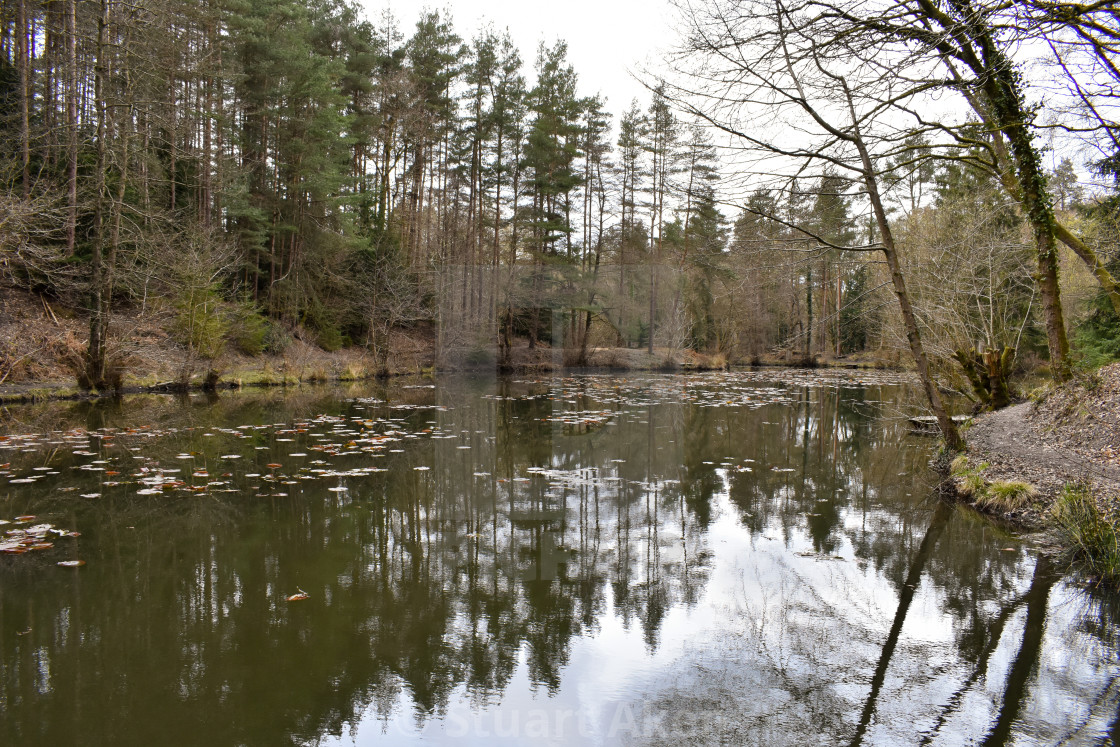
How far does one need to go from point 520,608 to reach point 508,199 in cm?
2676

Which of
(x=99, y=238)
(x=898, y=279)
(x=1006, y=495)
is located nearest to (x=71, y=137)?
(x=99, y=238)

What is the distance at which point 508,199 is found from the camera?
28.6 metres

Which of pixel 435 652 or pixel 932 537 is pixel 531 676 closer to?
pixel 435 652

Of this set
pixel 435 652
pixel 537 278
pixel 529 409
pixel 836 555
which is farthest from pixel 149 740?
pixel 537 278

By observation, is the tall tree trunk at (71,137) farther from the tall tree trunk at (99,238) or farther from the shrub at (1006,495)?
the shrub at (1006,495)

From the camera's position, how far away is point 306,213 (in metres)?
22.4

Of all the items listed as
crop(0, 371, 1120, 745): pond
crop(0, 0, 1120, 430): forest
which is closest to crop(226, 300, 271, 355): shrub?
crop(0, 0, 1120, 430): forest

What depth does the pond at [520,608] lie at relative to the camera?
256cm

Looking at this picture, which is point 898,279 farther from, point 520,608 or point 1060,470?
point 520,608

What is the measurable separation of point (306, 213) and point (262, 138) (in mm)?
2807

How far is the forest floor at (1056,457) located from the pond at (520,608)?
1.31 feet

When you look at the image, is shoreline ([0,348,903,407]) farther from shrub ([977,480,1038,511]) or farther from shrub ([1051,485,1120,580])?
shrub ([1051,485,1120,580])

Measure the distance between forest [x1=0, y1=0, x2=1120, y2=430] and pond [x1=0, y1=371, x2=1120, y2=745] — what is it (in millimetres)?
2681

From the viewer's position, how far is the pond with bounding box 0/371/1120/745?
2564mm
